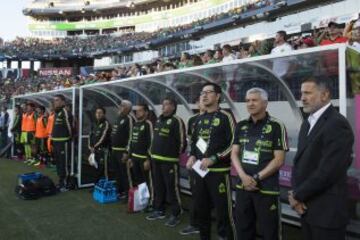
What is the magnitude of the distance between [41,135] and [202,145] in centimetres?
891

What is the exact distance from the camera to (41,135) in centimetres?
1266

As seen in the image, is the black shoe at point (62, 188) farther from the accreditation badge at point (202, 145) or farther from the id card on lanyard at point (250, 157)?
the id card on lanyard at point (250, 157)

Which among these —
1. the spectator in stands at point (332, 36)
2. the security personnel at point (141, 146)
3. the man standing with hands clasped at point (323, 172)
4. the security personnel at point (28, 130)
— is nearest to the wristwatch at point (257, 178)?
the man standing with hands clasped at point (323, 172)

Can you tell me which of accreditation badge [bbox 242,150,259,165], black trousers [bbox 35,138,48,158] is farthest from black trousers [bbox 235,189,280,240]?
black trousers [bbox 35,138,48,158]

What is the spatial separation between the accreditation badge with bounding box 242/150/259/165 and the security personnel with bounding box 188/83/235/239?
0.71m

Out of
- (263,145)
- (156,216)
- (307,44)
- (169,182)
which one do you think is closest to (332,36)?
(307,44)

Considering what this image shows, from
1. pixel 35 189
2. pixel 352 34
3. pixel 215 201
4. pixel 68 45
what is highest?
pixel 68 45

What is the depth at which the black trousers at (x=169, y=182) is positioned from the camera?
6113 millimetres

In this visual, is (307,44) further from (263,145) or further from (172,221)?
(172,221)

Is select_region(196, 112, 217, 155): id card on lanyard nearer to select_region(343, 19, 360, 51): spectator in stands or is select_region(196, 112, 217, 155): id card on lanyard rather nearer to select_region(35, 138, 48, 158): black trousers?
select_region(343, 19, 360, 51): spectator in stands

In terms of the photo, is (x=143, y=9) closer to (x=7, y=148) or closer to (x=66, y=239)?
(x=7, y=148)

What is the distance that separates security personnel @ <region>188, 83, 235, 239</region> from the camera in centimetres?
483

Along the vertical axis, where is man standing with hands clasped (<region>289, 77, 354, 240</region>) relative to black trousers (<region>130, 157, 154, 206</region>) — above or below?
above

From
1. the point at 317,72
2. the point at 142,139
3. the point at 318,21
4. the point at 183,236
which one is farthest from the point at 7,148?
the point at 318,21
